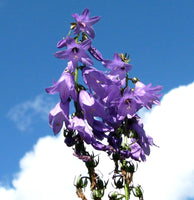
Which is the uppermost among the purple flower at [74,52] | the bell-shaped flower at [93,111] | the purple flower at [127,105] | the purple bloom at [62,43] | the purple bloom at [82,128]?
the purple bloom at [62,43]

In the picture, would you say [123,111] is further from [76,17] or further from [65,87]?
[76,17]

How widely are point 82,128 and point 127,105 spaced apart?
86cm

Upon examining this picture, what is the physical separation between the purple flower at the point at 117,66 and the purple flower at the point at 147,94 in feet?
1.00

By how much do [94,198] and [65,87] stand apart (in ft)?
4.45

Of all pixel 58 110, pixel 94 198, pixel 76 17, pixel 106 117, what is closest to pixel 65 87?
pixel 58 110

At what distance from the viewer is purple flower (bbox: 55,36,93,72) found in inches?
179

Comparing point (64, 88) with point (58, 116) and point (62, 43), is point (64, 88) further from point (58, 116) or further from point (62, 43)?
point (62, 43)

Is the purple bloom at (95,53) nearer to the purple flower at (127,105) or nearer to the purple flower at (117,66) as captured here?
the purple flower at (117,66)

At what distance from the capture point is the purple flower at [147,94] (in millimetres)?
5172

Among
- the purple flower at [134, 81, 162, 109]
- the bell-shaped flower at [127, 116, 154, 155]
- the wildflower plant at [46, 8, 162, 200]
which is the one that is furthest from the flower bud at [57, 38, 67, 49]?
the bell-shaped flower at [127, 116, 154, 155]

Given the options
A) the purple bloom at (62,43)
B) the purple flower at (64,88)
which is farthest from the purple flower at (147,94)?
the purple bloom at (62,43)

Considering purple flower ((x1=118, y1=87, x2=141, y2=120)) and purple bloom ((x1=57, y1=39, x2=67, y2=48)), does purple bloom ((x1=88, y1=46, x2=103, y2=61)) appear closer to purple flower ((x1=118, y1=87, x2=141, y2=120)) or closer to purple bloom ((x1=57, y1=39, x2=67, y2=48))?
purple bloom ((x1=57, y1=39, x2=67, y2=48))

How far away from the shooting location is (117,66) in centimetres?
517

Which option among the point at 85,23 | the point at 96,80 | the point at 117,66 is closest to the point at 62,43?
the point at 85,23
